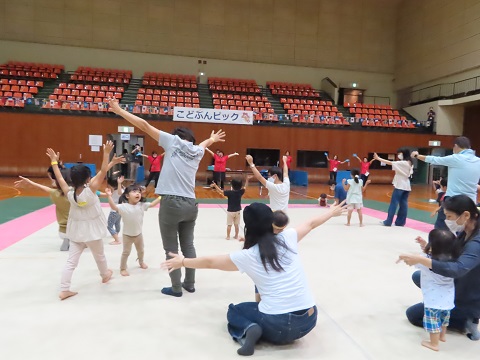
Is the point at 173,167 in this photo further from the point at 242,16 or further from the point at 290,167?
the point at 242,16

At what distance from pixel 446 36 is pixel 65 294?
23206mm

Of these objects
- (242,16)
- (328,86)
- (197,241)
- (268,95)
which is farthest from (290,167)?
(197,241)

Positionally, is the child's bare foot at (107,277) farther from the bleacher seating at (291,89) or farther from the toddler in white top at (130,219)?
the bleacher seating at (291,89)

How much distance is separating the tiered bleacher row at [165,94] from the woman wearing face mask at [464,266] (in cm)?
1579

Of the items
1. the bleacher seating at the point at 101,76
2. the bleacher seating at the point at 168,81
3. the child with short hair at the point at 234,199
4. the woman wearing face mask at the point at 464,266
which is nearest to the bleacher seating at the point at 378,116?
the bleacher seating at the point at 168,81

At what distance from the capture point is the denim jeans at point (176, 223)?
3.56 meters

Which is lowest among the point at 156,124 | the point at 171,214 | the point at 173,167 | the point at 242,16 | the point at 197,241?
the point at 197,241

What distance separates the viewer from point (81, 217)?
3789mm

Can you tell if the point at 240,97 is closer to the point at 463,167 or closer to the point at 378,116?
the point at 378,116

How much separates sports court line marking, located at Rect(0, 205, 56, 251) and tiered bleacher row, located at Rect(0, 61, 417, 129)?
32.0ft

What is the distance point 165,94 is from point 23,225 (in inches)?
546

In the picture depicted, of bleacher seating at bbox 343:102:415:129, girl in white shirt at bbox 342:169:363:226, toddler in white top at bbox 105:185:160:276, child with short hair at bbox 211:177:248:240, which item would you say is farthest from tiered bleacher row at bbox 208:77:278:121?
toddler in white top at bbox 105:185:160:276

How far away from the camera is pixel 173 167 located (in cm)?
359

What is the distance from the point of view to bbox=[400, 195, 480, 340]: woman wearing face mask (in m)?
2.62
